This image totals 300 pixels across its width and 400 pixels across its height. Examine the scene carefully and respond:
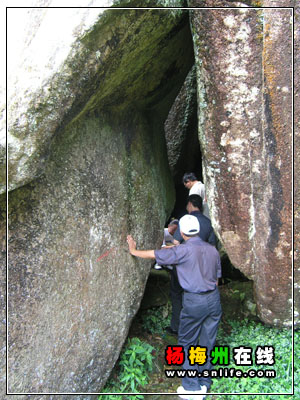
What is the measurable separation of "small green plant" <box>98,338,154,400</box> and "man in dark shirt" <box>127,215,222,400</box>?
1.39 ft

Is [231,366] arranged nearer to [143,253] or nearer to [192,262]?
[192,262]

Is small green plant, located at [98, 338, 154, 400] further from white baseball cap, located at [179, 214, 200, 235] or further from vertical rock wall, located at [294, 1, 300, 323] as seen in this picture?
vertical rock wall, located at [294, 1, 300, 323]

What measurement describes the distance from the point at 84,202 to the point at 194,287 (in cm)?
132

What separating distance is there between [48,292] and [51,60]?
1.79m

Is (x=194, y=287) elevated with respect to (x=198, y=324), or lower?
elevated

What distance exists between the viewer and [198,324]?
A: 4012 millimetres

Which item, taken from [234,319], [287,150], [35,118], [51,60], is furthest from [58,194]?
[234,319]

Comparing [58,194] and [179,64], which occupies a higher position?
[179,64]

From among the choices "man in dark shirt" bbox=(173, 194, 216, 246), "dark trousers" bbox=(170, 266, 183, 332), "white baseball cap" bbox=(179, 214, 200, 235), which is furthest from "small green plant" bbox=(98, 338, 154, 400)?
"white baseball cap" bbox=(179, 214, 200, 235)

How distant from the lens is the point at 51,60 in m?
2.76

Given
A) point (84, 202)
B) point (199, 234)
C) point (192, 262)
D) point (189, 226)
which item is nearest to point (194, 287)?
point (192, 262)

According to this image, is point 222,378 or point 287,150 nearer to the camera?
point 287,150

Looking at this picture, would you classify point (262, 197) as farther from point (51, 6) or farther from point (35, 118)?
point (51, 6)

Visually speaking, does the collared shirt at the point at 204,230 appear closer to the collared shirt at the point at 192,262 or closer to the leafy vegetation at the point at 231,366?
the collared shirt at the point at 192,262
